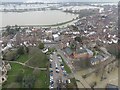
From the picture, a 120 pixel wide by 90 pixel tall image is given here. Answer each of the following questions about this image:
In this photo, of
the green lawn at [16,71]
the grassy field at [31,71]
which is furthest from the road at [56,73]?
the green lawn at [16,71]

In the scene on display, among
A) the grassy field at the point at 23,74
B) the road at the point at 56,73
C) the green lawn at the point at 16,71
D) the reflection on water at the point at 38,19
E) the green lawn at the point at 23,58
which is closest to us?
the grassy field at the point at 23,74

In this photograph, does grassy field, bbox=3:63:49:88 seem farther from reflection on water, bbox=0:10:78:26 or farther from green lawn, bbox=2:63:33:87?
reflection on water, bbox=0:10:78:26

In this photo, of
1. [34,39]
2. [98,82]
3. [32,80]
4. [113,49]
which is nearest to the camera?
[32,80]

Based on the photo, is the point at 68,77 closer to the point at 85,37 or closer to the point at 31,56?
the point at 31,56

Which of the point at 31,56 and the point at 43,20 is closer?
the point at 31,56

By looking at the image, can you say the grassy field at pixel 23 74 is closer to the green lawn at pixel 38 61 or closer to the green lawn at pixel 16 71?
the green lawn at pixel 16 71

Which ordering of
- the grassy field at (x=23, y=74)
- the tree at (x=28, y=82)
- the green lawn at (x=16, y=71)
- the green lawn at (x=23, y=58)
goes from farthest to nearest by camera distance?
the green lawn at (x=23, y=58) < the green lawn at (x=16, y=71) < the grassy field at (x=23, y=74) < the tree at (x=28, y=82)

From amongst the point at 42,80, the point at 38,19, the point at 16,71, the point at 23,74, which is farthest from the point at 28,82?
the point at 38,19

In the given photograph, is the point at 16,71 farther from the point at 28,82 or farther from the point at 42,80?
the point at 28,82

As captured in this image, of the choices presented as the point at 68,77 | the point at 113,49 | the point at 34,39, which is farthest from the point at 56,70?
the point at 34,39

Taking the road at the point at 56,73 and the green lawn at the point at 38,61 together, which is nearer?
the road at the point at 56,73

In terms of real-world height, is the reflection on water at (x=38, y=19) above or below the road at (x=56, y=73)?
above
